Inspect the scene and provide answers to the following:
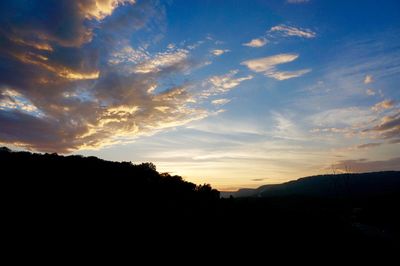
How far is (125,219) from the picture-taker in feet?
67.4

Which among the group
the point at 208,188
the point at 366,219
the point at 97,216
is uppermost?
the point at 208,188

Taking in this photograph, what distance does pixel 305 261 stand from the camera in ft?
74.5

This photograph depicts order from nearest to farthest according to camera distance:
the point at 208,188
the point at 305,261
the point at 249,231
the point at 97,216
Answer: the point at 97,216
the point at 305,261
the point at 249,231
the point at 208,188

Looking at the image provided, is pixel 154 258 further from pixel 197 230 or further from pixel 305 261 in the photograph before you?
pixel 305 261

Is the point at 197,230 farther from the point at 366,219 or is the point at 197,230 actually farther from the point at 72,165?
the point at 366,219

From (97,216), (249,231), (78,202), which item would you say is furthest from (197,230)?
(78,202)

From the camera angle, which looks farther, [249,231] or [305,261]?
[249,231]

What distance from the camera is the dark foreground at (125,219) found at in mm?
17062

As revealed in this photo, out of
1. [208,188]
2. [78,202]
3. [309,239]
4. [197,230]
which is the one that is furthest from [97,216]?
[208,188]

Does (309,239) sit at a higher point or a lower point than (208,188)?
lower

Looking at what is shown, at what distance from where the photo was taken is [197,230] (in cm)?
2230

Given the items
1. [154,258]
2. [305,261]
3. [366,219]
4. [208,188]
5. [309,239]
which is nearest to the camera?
[154,258]

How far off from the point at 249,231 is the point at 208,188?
1998 cm

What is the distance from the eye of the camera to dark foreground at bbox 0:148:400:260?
1706cm
